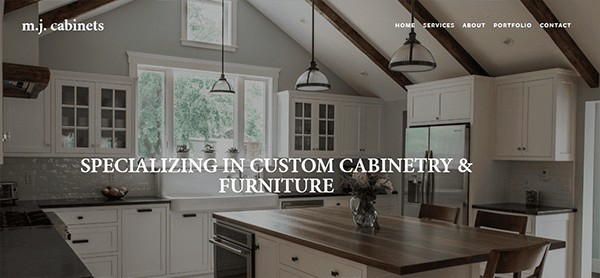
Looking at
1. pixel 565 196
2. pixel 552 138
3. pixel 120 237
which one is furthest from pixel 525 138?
pixel 120 237

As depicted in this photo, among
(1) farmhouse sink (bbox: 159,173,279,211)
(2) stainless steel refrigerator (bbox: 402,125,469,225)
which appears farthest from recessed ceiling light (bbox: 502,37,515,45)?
(1) farmhouse sink (bbox: 159,173,279,211)

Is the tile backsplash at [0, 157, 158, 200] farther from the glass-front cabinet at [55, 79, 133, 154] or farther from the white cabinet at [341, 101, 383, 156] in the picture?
the white cabinet at [341, 101, 383, 156]

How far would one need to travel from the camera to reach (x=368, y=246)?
282 centimetres

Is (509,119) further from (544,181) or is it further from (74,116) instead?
(74,116)

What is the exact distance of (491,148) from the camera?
572cm

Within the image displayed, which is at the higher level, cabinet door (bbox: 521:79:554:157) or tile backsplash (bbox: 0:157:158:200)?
cabinet door (bbox: 521:79:554:157)

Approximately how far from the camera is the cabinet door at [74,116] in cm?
522

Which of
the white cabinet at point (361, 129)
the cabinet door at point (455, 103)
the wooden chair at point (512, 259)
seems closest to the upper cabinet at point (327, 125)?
the white cabinet at point (361, 129)

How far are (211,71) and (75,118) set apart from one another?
1861 millimetres

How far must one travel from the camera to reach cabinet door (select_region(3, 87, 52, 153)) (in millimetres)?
4977

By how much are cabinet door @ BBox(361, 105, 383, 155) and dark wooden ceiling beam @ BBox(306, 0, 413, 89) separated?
0.89 metres

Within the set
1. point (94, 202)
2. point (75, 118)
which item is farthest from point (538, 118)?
point (75, 118)

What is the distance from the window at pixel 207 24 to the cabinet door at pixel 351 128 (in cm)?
191

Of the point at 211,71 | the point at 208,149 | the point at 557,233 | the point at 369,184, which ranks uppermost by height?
the point at 211,71
